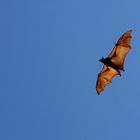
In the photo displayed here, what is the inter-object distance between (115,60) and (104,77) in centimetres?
182

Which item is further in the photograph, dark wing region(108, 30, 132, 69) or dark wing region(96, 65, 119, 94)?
dark wing region(96, 65, 119, 94)

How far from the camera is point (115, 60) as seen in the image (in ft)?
178

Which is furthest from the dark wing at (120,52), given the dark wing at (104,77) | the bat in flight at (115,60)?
the dark wing at (104,77)

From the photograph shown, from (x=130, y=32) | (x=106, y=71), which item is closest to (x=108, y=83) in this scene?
(x=106, y=71)

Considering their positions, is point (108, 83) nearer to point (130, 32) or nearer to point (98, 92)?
point (98, 92)

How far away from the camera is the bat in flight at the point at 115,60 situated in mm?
53594

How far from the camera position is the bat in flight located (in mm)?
53594

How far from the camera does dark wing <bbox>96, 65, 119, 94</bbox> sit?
54969mm

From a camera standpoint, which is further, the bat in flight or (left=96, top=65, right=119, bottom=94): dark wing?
(left=96, top=65, right=119, bottom=94): dark wing

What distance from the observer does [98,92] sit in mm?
54781

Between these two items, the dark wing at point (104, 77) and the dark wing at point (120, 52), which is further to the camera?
the dark wing at point (104, 77)

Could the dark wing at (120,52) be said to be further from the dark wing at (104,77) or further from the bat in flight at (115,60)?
the dark wing at (104,77)

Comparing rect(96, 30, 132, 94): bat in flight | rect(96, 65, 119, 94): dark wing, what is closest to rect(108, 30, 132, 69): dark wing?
rect(96, 30, 132, 94): bat in flight

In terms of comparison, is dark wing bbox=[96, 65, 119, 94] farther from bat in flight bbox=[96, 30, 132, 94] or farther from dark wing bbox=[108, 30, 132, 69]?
dark wing bbox=[108, 30, 132, 69]
